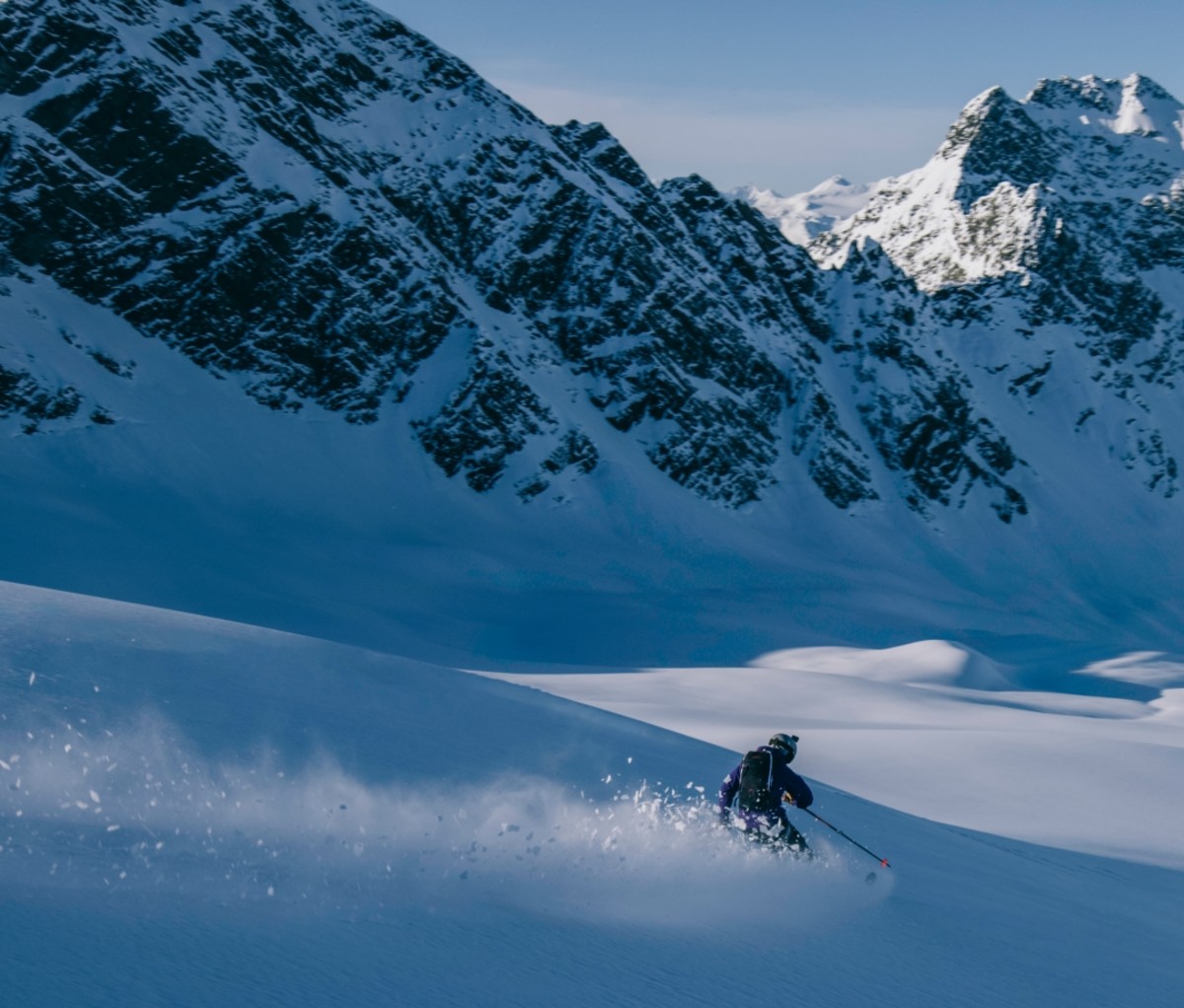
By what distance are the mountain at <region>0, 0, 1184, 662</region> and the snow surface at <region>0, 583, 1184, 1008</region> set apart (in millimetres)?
39045

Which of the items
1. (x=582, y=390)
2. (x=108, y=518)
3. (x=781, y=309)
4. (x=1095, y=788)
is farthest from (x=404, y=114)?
(x=1095, y=788)

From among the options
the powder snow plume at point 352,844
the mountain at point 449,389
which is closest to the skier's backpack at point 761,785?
the powder snow plume at point 352,844

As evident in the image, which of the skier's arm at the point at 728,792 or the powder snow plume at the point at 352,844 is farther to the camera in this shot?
Answer: the skier's arm at the point at 728,792

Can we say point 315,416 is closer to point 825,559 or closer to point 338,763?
point 825,559

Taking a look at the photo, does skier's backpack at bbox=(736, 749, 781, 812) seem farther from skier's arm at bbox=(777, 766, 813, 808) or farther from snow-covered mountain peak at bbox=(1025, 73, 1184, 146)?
snow-covered mountain peak at bbox=(1025, 73, 1184, 146)

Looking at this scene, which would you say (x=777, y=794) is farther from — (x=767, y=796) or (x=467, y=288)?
(x=467, y=288)

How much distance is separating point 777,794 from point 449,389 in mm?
68175

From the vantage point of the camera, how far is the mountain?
59.6 m

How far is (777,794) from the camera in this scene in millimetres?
8906

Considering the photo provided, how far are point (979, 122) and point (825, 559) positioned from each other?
281 feet

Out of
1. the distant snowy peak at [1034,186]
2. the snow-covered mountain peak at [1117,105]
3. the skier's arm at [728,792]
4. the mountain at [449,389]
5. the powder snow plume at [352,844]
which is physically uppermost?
the snow-covered mountain peak at [1117,105]

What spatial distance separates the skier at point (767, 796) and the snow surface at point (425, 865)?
22cm

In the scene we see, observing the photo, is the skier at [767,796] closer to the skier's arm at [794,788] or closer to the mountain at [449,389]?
the skier's arm at [794,788]

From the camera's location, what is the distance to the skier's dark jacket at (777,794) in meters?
8.88
